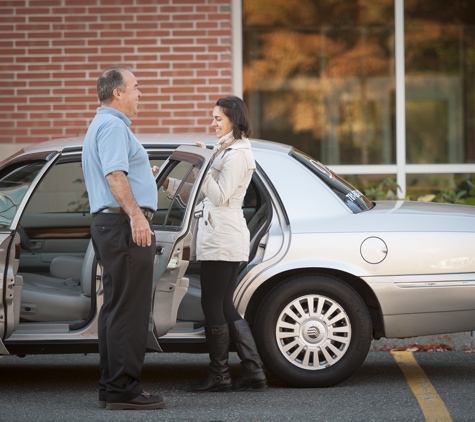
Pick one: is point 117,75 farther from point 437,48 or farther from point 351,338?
point 437,48

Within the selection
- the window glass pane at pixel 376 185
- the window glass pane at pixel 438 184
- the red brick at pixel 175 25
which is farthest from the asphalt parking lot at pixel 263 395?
the red brick at pixel 175 25

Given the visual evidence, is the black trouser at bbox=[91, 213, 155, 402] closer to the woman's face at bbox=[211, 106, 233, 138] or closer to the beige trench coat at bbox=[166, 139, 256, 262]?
the beige trench coat at bbox=[166, 139, 256, 262]

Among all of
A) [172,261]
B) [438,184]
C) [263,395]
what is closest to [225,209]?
[172,261]

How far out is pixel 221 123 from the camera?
570cm

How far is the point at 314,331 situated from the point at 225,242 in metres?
0.78

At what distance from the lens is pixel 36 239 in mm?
7160

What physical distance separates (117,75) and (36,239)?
→ 2.27m

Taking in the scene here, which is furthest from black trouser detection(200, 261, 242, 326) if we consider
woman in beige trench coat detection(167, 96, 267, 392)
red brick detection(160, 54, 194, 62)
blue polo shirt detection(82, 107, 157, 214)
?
red brick detection(160, 54, 194, 62)

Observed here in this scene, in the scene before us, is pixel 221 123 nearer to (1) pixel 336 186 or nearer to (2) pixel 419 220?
(1) pixel 336 186

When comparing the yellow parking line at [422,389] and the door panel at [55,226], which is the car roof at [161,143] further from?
the yellow parking line at [422,389]

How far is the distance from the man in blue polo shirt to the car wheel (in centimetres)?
82

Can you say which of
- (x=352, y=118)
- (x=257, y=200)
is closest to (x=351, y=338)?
(x=257, y=200)

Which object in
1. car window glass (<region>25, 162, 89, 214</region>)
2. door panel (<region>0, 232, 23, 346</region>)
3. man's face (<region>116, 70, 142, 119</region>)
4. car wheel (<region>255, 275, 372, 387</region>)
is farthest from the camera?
car window glass (<region>25, 162, 89, 214</region>)

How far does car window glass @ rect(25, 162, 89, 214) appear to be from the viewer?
290 inches
